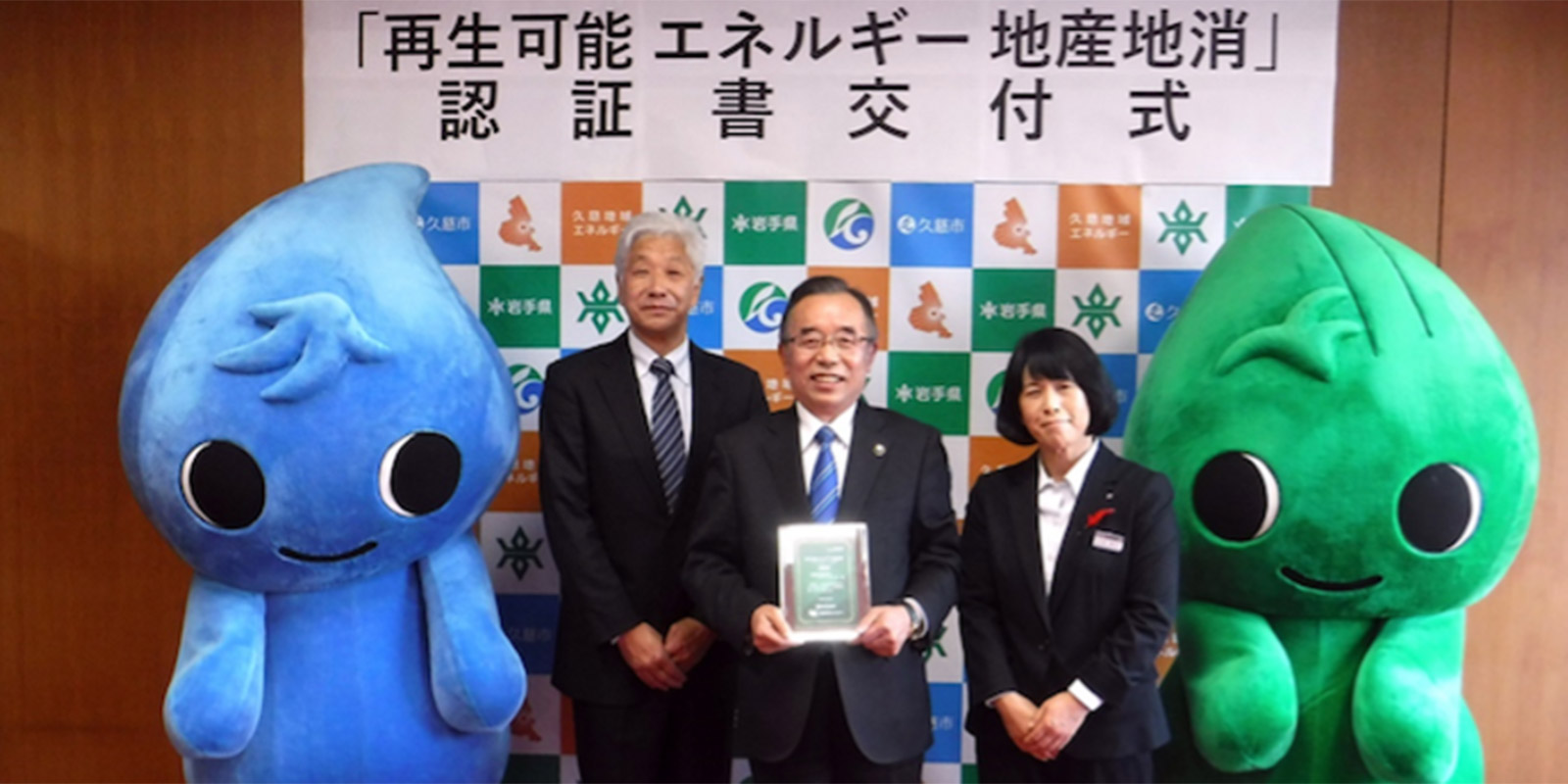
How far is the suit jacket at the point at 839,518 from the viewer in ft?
5.86

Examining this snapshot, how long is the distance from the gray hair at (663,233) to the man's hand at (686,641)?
730 millimetres

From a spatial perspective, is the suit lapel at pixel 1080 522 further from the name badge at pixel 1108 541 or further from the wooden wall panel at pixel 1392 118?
the wooden wall panel at pixel 1392 118

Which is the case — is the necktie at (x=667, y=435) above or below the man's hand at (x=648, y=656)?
above

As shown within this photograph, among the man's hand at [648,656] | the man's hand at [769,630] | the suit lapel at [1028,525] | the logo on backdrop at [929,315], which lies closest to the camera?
the man's hand at [769,630]

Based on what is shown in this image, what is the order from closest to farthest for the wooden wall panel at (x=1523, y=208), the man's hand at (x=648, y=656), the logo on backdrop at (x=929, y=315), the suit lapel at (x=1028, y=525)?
1. the suit lapel at (x=1028, y=525)
2. the man's hand at (x=648, y=656)
3. the wooden wall panel at (x=1523, y=208)
4. the logo on backdrop at (x=929, y=315)

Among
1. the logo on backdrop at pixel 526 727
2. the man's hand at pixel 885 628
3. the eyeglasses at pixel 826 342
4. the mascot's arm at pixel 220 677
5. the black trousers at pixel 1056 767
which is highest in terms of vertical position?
the eyeglasses at pixel 826 342

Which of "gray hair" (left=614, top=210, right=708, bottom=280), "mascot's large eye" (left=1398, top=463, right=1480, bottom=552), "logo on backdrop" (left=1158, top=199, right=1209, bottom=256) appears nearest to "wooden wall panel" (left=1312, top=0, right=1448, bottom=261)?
"logo on backdrop" (left=1158, top=199, right=1209, bottom=256)

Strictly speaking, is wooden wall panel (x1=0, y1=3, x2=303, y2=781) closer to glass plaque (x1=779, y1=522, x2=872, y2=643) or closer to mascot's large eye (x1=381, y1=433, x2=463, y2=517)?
mascot's large eye (x1=381, y1=433, x2=463, y2=517)

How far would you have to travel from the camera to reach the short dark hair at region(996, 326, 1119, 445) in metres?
1.80

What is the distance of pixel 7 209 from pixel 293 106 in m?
0.85

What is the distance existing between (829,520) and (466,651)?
77 cm

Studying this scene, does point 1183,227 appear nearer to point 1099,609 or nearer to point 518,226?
point 1099,609

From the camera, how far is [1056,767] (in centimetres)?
185

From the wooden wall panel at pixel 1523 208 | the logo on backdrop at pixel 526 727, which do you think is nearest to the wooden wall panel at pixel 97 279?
the logo on backdrop at pixel 526 727
